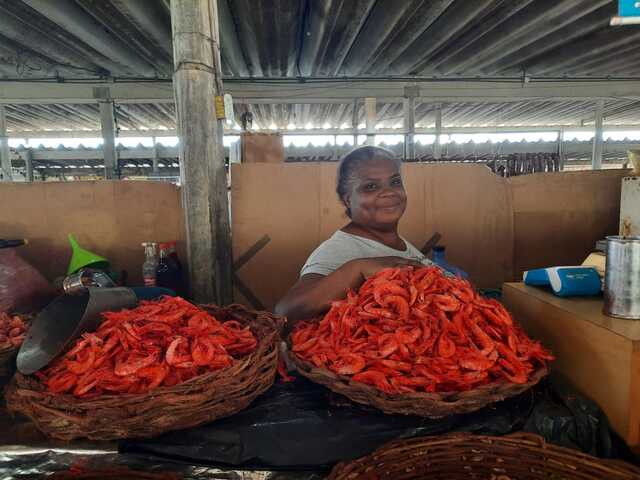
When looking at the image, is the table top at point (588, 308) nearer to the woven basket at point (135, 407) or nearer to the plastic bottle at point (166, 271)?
the woven basket at point (135, 407)

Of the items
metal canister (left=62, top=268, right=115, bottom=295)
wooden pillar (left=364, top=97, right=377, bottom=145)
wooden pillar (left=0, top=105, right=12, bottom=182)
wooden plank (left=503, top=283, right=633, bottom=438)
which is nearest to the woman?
wooden plank (left=503, top=283, right=633, bottom=438)

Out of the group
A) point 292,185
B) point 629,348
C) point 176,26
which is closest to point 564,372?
point 629,348

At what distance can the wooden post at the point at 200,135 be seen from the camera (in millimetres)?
2008

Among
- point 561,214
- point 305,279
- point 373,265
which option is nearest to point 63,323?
point 305,279

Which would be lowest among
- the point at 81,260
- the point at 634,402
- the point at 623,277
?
the point at 634,402

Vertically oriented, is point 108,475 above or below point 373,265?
below

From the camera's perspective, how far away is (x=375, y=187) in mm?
2145

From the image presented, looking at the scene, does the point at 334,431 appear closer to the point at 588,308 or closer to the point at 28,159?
the point at 588,308

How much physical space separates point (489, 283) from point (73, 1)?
4.40 m

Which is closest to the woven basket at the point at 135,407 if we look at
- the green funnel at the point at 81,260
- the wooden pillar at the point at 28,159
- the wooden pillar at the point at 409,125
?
the green funnel at the point at 81,260

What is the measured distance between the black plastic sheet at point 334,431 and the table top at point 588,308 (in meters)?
0.25

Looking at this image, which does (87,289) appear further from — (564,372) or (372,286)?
(564,372)

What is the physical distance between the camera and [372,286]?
1.38 m

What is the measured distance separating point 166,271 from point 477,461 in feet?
6.38
